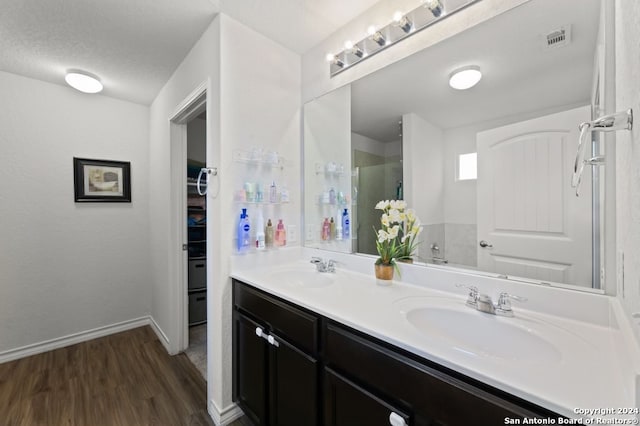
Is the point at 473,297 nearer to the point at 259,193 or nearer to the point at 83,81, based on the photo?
the point at 259,193

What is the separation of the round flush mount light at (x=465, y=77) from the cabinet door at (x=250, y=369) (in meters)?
1.54

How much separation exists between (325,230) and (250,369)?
966mm

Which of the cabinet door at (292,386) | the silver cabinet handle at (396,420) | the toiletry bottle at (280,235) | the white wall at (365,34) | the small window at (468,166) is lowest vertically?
the cabinet door at (292,386)

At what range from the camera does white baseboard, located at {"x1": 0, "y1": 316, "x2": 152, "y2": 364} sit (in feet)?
7.24

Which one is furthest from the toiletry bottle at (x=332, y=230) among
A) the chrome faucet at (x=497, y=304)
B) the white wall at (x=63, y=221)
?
the white wall at (x=63, y=221)

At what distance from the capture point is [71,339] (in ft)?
8.09

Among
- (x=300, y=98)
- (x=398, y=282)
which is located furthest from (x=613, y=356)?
(x=300, y=98)

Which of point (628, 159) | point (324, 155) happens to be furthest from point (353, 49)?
point (628, 159)

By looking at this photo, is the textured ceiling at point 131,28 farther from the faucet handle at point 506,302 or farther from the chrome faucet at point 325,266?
the faucet handle at point 506,302

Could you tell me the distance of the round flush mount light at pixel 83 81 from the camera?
213 cm

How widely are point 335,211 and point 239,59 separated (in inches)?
45.7

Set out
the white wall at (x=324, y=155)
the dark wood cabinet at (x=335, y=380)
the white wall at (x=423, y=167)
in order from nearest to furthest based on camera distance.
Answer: the dark wood cabinet at (x=335, y=380), the white wall at (x=423, y=167), the white wall at (x=324, y=155)

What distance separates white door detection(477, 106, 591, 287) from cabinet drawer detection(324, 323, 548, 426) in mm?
616

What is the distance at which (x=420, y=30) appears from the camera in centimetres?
130
